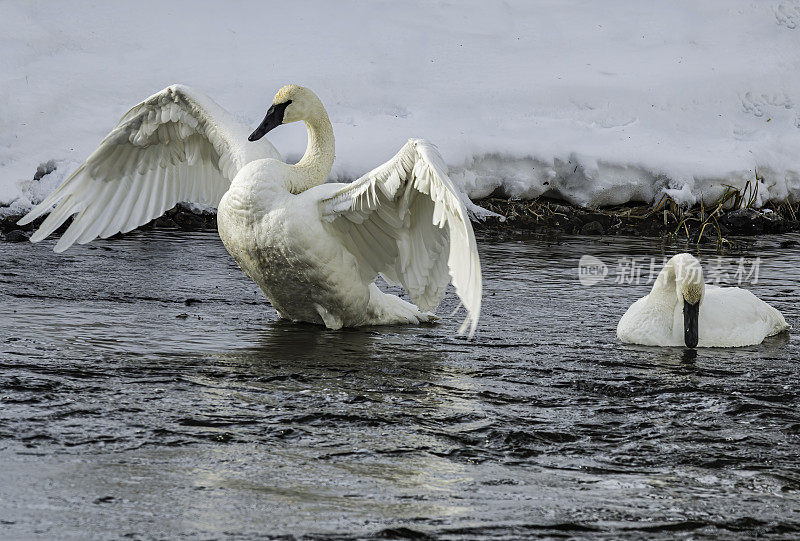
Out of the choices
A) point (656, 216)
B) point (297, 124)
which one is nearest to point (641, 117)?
point (656, 216)

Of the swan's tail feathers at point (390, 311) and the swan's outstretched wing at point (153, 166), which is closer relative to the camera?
the swan's tail feathers at point (390, 311)

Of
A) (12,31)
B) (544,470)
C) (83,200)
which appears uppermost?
(12,31)

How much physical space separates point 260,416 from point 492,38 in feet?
41.3

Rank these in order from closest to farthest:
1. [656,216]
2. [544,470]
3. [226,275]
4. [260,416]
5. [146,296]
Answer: [544,470] → [260,416] → [146,296] → [226,275] → [656,216]

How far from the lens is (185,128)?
870 cm

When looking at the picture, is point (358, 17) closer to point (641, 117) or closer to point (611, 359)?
point (641, 117)

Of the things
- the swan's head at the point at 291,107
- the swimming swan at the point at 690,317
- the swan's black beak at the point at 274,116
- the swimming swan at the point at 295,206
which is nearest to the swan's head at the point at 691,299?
the swimming swan at the point at 690,317

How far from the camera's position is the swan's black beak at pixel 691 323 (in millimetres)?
7504

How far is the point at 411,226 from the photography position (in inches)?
287

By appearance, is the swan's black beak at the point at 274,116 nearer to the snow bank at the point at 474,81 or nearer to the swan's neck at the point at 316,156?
the swan's neck at the point at 316,156

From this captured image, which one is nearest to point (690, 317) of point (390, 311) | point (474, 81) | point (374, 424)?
point (390, 311)

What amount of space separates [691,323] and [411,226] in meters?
1.94

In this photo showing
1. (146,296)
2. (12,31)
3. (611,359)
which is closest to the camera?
(611,359)

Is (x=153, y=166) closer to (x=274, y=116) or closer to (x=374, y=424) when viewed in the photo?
(x=274, y=116)
